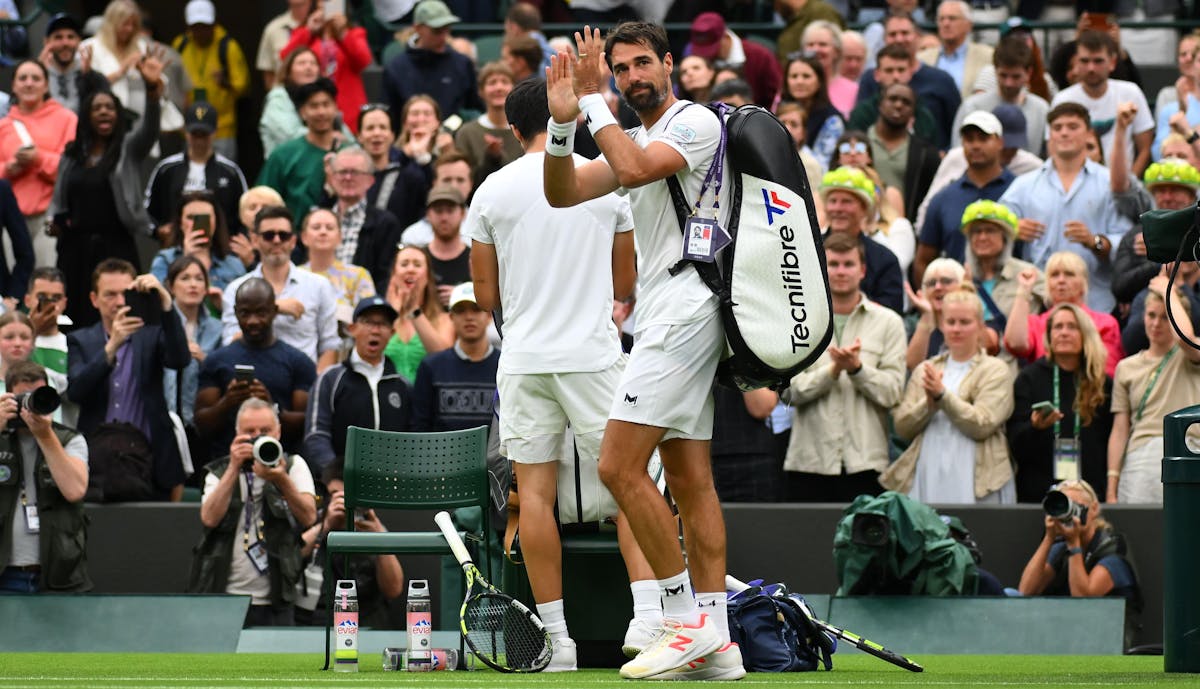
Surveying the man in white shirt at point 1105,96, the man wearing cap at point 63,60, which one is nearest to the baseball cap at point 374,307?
the man wearing cap at point 63,60

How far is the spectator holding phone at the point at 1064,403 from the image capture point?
38.8 feet

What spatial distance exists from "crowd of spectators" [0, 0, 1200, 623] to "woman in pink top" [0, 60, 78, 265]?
23 mm

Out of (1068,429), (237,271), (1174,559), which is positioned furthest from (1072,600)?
(237,271)

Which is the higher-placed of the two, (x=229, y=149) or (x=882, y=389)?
(x=229, y=149)

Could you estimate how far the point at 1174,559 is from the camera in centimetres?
749

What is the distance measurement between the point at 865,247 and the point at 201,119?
5.09 m

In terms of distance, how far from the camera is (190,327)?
519 inches

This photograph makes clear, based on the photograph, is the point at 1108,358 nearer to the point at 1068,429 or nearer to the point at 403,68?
the point at 1068,429

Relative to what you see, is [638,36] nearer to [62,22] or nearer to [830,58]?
[830,58]

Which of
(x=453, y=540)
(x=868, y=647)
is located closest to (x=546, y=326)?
(x=453, y=540)

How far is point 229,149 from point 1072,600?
9316 mm

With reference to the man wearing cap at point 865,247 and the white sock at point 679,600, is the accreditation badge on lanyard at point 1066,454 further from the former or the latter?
the white sock at point 679,600

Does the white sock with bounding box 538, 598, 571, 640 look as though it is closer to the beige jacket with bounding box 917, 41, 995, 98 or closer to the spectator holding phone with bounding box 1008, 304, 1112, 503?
the spectator holding phone with bounding box 1008, 304, 1112, 503

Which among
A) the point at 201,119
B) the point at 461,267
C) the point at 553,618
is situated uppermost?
the point at 201,119
